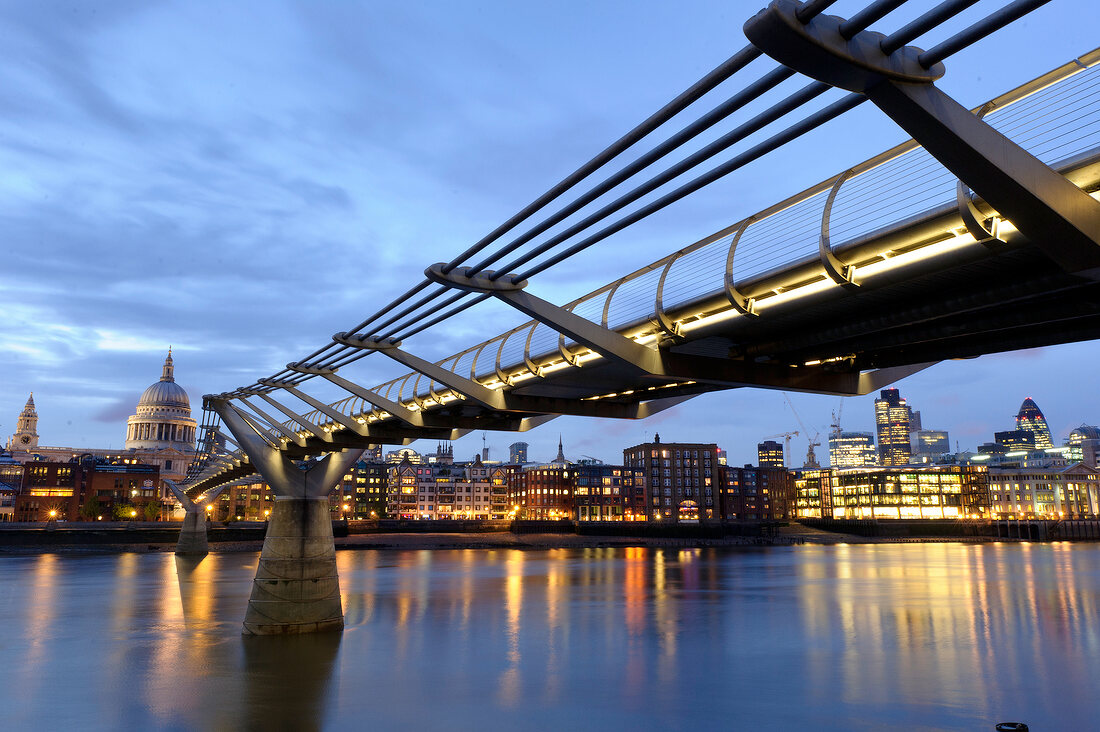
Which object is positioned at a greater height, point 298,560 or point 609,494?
point 609,494

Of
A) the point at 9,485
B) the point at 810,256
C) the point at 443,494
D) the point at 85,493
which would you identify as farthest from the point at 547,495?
the point at 810,256

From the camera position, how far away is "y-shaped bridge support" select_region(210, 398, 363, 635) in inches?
1368

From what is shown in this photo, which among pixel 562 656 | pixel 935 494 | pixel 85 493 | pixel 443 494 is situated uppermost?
pixel 85 493

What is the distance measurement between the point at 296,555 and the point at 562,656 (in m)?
12.4

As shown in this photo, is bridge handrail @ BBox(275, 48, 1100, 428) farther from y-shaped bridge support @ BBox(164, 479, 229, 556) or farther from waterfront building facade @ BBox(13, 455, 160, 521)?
waterfront building facade @ BBox(13, 455, 160, 521)

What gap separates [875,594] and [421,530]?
319 ft

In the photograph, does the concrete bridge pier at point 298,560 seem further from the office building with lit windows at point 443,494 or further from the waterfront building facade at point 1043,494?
the waterfront building facade at point 1043,494

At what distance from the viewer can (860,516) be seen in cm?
19188

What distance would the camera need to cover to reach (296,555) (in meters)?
34.9

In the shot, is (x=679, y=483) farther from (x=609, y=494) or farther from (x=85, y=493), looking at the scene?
(x=85, y=493)

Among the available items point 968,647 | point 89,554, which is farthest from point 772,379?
point 89,554

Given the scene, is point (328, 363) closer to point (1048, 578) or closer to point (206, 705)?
point (206, 705)

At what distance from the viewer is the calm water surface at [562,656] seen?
26203mm

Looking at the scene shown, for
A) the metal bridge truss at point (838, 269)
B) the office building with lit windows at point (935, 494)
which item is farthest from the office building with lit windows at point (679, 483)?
the metal bridge truss at point (838, 269)
